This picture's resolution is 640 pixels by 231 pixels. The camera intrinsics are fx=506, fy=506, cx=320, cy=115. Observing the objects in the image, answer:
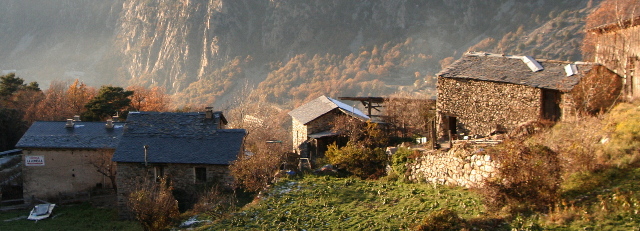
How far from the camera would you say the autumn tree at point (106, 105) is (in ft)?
139

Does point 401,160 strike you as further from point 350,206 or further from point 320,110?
point 320,110

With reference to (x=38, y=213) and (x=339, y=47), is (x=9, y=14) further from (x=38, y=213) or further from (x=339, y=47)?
(x=38, y=213)

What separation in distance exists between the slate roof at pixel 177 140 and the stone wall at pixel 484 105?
1057 centimetres

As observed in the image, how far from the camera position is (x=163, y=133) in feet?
86.9

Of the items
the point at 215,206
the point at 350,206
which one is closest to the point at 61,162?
the point at 215,206

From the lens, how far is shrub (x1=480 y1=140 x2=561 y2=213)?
13.0m

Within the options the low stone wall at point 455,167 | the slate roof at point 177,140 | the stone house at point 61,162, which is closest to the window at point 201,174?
the slate roof at point 177,140

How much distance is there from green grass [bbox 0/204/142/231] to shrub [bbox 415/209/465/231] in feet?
47.4

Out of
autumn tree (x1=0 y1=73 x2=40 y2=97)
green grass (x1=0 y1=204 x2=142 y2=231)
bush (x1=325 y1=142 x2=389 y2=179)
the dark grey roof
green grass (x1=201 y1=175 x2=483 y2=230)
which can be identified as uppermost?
autumn tree (x1=0 y1=73 x2=40 y2=97)

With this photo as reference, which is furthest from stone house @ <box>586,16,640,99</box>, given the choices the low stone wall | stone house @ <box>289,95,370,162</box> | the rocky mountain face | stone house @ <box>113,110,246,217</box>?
the rocky mountain face

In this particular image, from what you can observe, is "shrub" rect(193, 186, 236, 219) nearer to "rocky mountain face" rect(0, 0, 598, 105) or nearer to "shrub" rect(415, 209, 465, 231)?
"shrub" rect(415, 209, 465, 231)

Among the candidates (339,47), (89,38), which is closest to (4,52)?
(89,38)

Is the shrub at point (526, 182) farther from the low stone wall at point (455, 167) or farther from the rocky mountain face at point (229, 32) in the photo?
the rocky mountain face at point (229, 32)

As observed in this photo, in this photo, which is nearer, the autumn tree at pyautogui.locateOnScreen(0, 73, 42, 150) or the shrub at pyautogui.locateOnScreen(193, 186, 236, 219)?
the shrub at pyautogui.locateOnScreen(193, 186, 236, 219)
